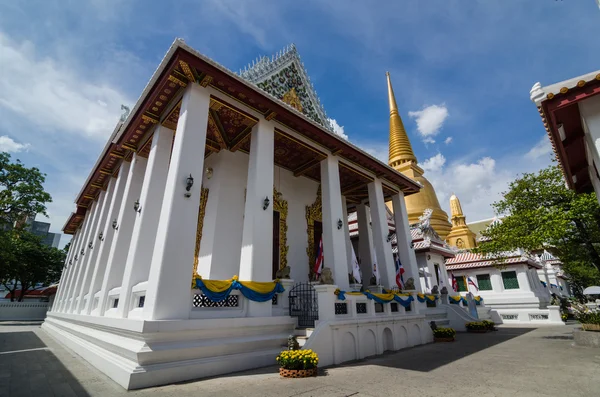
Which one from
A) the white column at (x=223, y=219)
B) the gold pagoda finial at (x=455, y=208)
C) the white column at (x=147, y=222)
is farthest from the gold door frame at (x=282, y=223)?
the gold pagoda finial at (x=455, y=208)

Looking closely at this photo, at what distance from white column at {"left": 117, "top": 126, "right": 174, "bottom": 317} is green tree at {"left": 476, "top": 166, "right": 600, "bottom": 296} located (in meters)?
11.0

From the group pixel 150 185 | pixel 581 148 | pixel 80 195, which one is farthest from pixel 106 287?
pixel 581 148

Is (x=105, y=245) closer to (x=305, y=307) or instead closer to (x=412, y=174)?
(x=305, y=307)

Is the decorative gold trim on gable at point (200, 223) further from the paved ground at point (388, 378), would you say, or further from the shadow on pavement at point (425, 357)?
the shadow on pavement at point (425, 357)

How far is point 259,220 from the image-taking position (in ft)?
25.3

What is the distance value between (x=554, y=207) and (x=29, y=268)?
39722 millimetres

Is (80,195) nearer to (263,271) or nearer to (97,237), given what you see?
(97,237)

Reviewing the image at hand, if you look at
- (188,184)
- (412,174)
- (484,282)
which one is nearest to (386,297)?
(188,184)

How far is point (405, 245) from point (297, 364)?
8.82 meters

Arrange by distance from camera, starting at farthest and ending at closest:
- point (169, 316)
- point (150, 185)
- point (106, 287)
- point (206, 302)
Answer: point (106, 287)
point (150, 185)
point (206, 302)
point (169, 316)

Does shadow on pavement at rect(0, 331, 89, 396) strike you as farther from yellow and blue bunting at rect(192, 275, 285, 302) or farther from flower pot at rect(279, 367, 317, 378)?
flower pot at rect(279, 367, 317, 378)

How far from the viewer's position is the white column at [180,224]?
573 centimetres

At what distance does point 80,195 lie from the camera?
15.5 meters

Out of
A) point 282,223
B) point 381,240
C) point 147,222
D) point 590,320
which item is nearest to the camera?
point 147,222
